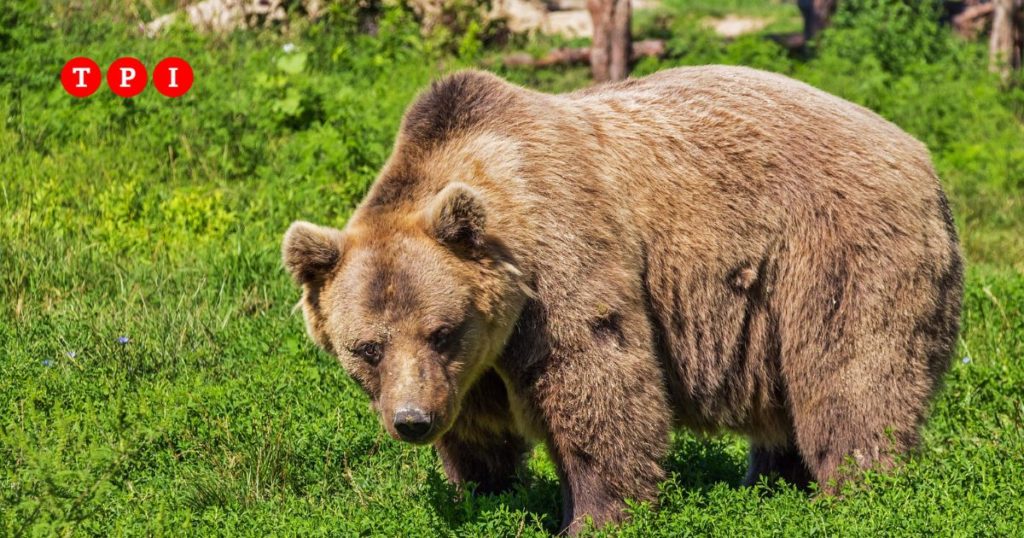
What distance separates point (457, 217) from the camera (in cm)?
506

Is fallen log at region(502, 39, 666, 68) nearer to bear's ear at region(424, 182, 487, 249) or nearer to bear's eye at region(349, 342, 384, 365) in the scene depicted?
bear's ear at region(424, 182, 487, 249)

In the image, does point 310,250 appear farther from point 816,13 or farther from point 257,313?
point 816,13

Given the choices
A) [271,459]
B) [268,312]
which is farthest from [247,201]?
[271,459]

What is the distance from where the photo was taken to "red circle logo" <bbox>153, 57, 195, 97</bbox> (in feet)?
34.7

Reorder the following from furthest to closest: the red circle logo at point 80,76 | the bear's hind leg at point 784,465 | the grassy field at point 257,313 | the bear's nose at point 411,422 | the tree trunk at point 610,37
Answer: the tree trunk at point 610,37, the red circle logo at point 80,76, the bear's hind leg at point 784,465, the grassy field at point 257,313, the bear's nose at point 411,422

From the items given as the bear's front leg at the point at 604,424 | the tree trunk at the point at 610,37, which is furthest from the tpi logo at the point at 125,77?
the bear's front leg at the point at 604,424

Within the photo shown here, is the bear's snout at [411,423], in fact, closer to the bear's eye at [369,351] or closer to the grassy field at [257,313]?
the bear's eye at [369,351]

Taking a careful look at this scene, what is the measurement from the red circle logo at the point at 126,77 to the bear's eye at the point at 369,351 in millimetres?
5851

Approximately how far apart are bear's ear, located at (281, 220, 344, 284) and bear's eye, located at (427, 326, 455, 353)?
1.66 feet

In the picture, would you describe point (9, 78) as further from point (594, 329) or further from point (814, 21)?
point (814, 21)

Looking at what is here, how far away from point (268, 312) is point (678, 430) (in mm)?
2807

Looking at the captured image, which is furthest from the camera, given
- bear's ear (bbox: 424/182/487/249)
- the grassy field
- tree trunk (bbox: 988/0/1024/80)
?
tree trunk (bbox: 988/0/1024/80)

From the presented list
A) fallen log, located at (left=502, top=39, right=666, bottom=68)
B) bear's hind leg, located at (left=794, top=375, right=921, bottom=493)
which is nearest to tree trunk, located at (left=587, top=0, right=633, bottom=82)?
fallen log, located at (left=502, top=39, right=666, bottom=68)

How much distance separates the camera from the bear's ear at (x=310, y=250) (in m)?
5.11
